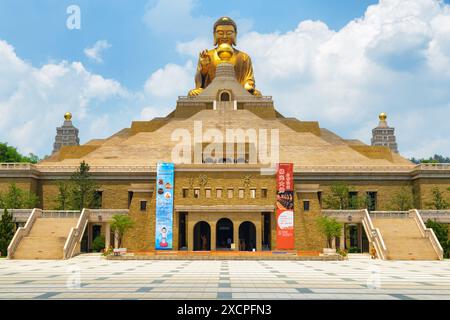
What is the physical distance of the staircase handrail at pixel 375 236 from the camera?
39.8 metres

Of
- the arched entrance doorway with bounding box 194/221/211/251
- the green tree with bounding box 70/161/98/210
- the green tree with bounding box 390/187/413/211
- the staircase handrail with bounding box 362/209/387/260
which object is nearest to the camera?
the staircase handrail with bounding box 362/209/387/260

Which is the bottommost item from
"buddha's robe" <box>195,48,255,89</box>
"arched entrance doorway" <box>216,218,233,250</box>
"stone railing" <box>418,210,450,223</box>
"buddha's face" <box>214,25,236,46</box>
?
"arched entrance doorway" <box>216,218,233,250</box>

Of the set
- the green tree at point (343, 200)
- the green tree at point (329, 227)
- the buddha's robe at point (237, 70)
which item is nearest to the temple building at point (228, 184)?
the green tree at point (343, 200)

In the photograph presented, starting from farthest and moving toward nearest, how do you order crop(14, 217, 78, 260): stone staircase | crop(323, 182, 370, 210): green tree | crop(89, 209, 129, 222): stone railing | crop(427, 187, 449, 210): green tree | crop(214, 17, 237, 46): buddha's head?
crop(214, 17, 237, 46): buddha's head → crop(323, 182, 370, 210): green tree → crop(427, 187, 449, 210): green tree → crop(89, 209, 129, 222): stone railing → crop(14, 217, 78, 260): stone staircase

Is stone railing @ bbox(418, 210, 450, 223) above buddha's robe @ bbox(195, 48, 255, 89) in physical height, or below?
below

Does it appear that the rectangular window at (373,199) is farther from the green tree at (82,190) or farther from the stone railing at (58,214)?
the stone railing at (58,214)

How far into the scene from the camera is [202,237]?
162 feet

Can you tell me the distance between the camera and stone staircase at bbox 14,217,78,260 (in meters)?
40.0

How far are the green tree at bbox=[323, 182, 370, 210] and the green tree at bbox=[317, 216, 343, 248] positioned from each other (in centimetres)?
784

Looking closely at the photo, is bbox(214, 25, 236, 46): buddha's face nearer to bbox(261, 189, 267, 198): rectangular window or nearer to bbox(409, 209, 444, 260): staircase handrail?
bbox(261, 189, 267, 198): rectangular window

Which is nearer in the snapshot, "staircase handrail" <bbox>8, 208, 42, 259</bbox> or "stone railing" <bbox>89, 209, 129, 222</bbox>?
"staircase handrail" <bbox>8, 208, 42, 259</bbox>

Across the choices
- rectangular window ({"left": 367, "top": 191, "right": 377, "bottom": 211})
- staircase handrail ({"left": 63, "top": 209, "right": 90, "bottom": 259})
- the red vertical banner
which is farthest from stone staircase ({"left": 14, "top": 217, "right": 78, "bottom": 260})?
rectangular window ({"left": 367, "top": 191, "right": 377, "bottom": 211})

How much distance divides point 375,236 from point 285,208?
785 cm
